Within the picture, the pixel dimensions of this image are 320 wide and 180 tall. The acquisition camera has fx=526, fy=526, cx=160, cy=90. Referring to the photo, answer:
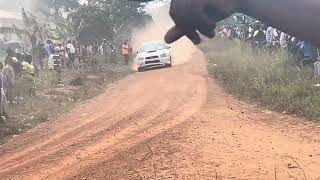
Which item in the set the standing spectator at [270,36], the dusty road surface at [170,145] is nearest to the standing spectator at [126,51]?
the standing spectator at [270,36]

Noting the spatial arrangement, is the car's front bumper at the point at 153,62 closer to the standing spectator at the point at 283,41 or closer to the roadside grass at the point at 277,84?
the roadside grass at the point at 277,84

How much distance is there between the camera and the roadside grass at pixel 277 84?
990cm

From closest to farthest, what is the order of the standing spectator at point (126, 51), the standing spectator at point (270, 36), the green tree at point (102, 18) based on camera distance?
the standing spectator at point (270, 36) < the standing spectator at point (126, 51) < the green tree at point (102, 18)

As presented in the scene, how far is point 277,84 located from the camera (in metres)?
12.3

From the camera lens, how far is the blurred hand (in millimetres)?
1824

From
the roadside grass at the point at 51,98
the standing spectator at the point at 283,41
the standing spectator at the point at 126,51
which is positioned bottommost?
the roadside grass at the point at 51,98

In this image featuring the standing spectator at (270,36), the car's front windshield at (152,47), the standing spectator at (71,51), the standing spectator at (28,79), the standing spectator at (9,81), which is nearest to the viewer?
the standing spectator at (9,81)

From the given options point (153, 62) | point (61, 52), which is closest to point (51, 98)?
point (61, 52)

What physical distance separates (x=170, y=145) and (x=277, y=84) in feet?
17.9

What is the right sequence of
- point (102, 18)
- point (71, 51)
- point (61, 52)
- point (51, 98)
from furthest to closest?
point (102, 18), point (71, 51), point (61, 52), point (51, 98)

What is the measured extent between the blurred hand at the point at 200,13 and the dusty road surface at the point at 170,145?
3.96m

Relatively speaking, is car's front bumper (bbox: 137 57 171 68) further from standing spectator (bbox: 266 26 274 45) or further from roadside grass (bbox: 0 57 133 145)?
standing spectator (bbox: 266 26 274 45)

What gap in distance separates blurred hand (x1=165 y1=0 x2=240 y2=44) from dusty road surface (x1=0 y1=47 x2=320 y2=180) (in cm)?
396

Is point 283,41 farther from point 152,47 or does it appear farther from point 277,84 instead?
point 152,47
